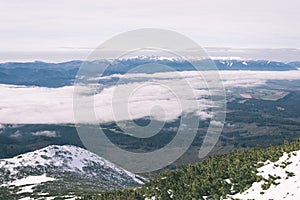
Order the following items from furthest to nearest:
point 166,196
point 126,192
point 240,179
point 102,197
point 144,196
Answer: point 102,197
point 126,192
point 144,196
point 166,196
point 240,179

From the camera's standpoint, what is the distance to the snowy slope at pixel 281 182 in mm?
63312

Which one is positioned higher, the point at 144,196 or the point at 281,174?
the point at 281,174

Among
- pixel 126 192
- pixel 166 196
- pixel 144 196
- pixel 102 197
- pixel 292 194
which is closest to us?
pixel 292 194

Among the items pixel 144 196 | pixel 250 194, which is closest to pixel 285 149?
pixel 250 194

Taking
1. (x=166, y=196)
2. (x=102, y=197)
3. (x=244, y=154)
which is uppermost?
(x=244, y=154)

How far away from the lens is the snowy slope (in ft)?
208

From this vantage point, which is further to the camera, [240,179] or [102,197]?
[102,197]

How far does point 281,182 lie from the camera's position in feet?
223

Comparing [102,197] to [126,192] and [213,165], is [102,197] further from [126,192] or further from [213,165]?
[213,165]

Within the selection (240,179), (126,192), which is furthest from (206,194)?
(126,192)

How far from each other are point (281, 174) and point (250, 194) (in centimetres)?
689

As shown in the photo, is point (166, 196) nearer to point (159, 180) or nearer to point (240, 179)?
point (159, 180)

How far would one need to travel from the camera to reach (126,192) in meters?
106

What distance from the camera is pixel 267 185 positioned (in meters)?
69.0
